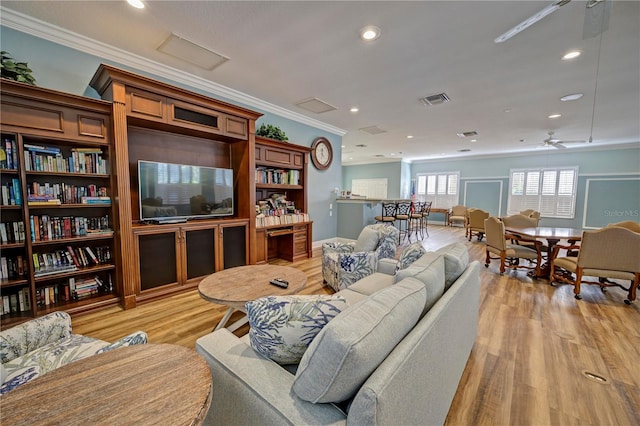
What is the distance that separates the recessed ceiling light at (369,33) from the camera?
93.5 inches

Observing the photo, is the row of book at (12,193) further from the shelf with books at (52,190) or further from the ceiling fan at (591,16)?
the ceiling fan at (591,16)

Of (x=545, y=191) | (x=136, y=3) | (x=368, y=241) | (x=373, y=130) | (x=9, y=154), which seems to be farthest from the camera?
(x=545, y=191)

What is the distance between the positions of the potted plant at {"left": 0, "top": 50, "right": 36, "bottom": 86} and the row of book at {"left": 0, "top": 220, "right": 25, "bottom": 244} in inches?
49.5

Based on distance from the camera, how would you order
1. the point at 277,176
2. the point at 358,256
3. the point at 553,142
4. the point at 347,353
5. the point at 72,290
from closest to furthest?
the point at 347,353 → the point at 72,290 → the point at 358,256 → the point at 277,176 → the point at 553,142

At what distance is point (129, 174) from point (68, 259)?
1051mm

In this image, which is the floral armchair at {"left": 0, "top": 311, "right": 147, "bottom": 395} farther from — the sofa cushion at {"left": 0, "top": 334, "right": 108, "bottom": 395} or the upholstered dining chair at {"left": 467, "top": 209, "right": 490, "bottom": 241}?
the upholstered dining chair at {"left": 467, "top": 209, "right": 490, "bottom": 241}

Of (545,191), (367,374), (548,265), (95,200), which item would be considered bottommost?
(548,265)

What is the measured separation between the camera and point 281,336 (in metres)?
1.08

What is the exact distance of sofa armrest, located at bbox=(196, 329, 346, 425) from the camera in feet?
2.87

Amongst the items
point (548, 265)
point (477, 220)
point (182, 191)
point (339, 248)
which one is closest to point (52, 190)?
point (182, 191)

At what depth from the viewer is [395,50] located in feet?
8.95

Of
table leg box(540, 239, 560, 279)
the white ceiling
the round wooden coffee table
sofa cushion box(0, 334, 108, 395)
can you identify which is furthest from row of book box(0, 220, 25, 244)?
table leg box(540, 239, 560, 279)

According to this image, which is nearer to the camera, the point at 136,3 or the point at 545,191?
the point at 136,3

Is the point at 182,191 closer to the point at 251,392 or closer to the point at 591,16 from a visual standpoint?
the point at 251,392
